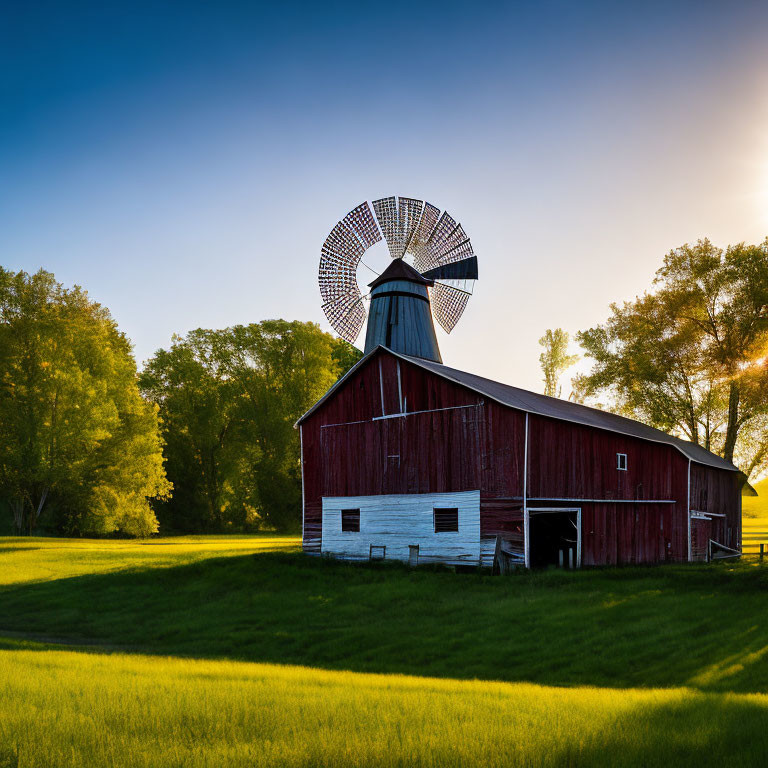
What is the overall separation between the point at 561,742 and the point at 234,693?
4.88 meters

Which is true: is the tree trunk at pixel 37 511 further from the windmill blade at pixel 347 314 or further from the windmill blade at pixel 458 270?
the windmill blade at pixel 458 270

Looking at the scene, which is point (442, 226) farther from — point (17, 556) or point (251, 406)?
point (17, 556)

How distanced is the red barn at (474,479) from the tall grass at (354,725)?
55.8 feet

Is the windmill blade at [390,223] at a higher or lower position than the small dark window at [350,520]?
higher

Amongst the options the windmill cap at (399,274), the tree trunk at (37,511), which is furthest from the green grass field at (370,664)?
the windmill cap at (399,274)

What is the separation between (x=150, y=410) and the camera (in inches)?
2213

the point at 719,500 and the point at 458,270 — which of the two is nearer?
the point at 719,500

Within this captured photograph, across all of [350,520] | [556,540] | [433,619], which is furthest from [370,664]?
[556,540]

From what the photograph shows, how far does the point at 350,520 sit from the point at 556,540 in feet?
30.7

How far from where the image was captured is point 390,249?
5181 centimetres

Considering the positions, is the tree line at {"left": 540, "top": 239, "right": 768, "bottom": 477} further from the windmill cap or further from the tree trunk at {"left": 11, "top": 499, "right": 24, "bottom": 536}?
the tree trunk at {"left": 11, "top": 499, "right": 24, "bottom": 536}

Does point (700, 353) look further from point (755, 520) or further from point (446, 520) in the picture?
point (755, 520)

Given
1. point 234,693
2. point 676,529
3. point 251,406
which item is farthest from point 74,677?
point 251,406

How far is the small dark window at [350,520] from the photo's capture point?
33.0 m
